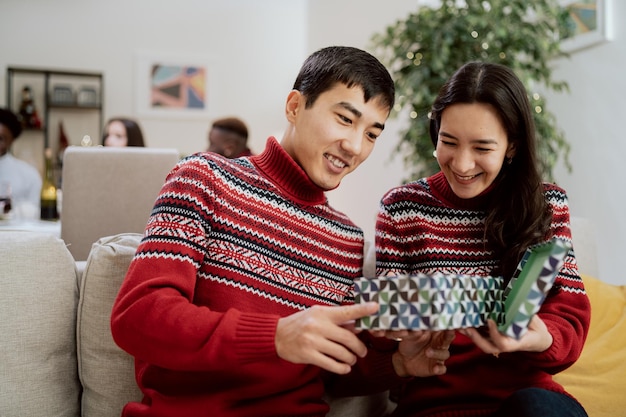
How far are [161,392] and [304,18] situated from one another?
6.18 m

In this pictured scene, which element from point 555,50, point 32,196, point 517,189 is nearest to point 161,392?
point 517,189

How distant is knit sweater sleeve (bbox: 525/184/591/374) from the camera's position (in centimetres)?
115

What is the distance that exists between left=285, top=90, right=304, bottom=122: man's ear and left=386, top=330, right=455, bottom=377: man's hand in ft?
1.83

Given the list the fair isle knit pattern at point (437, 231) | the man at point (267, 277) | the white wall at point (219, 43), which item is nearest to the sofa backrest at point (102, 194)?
the man at point (267, 277)

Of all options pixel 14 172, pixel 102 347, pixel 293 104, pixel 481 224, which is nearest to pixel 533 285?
pixel 481 224

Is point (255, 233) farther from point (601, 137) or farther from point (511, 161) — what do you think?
point (601, 137)

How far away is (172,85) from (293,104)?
5.29 m

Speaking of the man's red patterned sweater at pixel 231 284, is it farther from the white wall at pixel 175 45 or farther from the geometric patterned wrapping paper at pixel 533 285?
the white wall at pixel 175 45

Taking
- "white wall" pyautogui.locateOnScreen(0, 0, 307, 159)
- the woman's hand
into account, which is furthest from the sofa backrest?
"white wall" pyautogui.locateOnScreen(0, 0, 307, 159)

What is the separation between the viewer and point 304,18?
6.72 metres

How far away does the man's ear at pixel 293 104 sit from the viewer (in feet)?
4.35

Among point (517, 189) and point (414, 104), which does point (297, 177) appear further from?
point (414, 104)

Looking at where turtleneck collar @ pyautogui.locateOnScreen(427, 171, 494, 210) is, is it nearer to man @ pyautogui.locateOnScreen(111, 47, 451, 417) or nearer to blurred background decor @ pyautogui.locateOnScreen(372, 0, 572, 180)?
man @ pyautogui.locateOnScreen(111, 47, 451, 417)

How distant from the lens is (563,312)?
1254 millimetres
